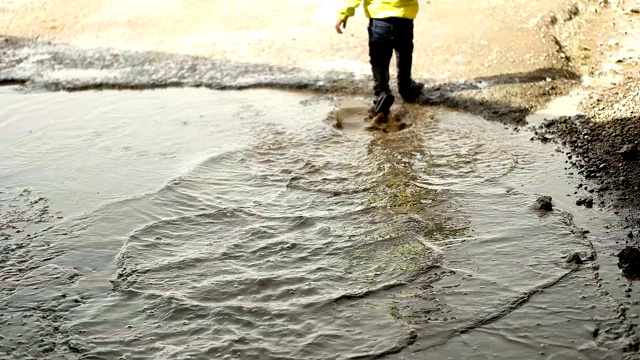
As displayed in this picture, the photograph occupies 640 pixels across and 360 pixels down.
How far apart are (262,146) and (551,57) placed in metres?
3.11

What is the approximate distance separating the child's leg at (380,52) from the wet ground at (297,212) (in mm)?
288

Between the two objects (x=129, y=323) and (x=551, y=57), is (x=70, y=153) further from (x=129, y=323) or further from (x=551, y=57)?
(x=551, y=57)

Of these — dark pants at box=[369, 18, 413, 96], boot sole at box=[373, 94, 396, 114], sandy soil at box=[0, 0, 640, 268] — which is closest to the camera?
sandy soil at box=[0, 0, 640, 268]

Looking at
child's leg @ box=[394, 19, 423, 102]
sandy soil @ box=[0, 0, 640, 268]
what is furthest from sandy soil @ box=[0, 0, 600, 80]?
child's leg @ box=[394, 19, 423, 102]

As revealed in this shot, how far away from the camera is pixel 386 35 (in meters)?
6.79

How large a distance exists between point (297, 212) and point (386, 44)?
7.67ft

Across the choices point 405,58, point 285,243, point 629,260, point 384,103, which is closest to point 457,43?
point 405,58

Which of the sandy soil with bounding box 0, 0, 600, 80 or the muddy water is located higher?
the sandy soil with bounding box 0, 0, 600, 80

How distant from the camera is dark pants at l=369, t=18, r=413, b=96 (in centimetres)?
677

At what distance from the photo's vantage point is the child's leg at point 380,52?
6.79m

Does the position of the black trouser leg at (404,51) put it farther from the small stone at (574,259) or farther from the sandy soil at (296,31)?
the small stone at (574,259)

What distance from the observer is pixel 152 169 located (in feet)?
19.4

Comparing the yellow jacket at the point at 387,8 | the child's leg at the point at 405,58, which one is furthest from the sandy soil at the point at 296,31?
the yellow jacket at the point at 387,8

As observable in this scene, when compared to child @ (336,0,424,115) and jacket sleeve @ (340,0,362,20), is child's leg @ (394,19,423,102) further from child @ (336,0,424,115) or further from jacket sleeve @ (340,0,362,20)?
jacket sleeve @ (340,0,362,20)
